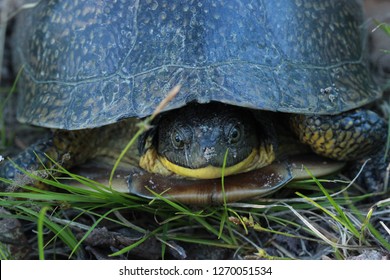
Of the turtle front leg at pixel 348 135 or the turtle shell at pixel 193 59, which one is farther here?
the turtle front leg at pixel 348 135

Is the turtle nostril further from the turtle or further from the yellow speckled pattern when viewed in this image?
the yellow speckled pattern

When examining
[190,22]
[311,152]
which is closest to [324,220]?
[311,152]

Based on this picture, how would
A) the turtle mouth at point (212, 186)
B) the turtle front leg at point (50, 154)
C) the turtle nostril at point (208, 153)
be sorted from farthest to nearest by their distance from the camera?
the turtle front leg at point (50, 154), the turtle mouth at point (212, 186), the turtle nostril at point (208, 153)

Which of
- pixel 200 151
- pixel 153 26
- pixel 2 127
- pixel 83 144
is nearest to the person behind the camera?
pixel 200 151

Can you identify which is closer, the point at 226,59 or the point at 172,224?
the point at 226,59

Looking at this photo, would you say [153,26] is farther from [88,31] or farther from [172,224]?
[172,224]

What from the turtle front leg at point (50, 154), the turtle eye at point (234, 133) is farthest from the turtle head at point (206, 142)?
the turtle front leg at point (50, 154)

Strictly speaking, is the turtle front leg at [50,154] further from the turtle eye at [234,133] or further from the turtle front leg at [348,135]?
the turtle front leg at [348,135]

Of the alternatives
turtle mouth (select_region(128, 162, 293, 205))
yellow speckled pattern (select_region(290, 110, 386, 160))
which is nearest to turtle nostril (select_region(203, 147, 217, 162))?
turtle mouth (select_region(128, 162, 293, 205))
